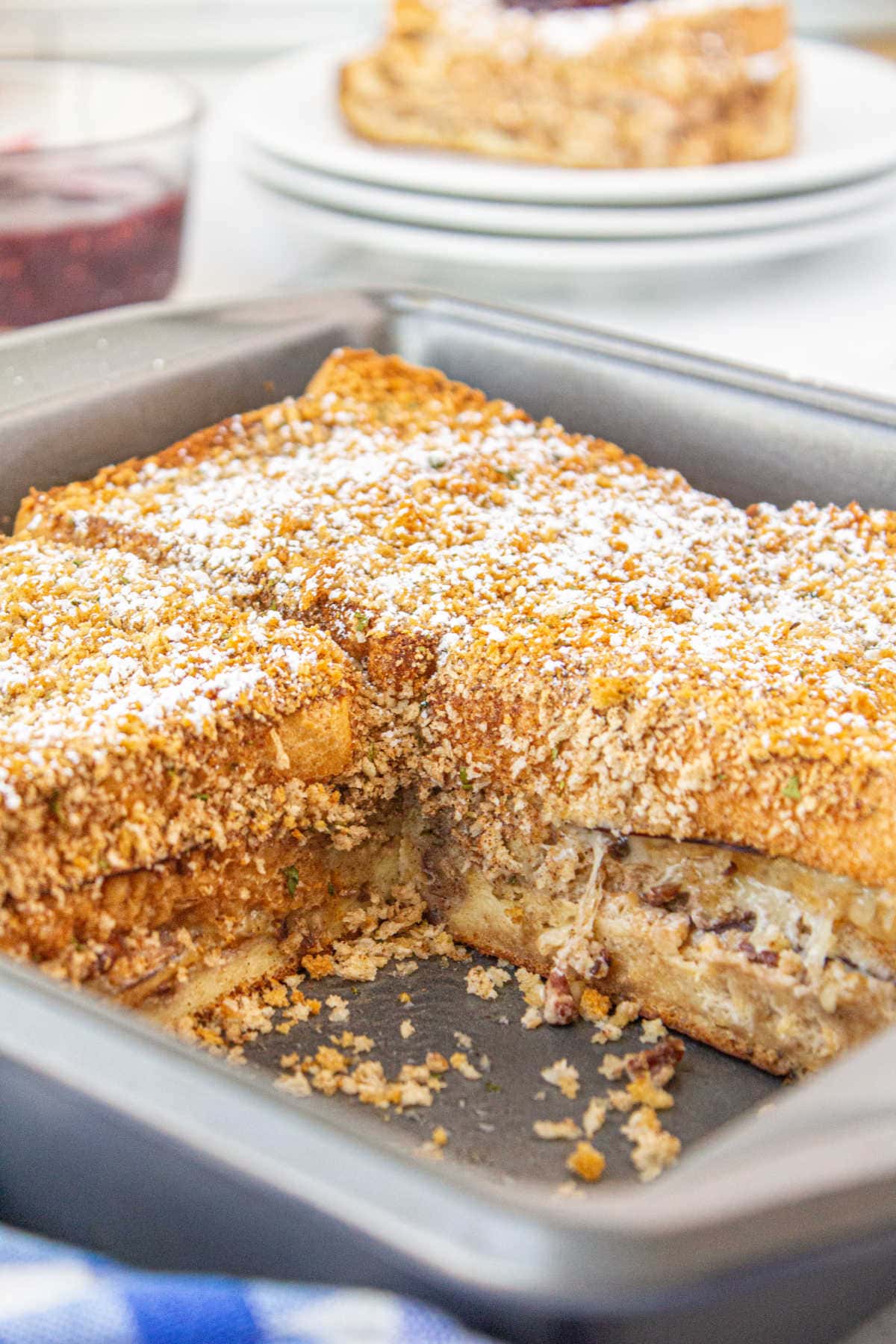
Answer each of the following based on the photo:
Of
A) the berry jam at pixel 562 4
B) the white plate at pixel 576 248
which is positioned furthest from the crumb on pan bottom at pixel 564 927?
the berry jam at pixel 562 4

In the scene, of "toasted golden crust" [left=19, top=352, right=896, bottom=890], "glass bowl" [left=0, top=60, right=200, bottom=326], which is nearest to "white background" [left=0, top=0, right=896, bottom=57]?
"glass bowl" [left=0, top=60, right=200, bottom=326]

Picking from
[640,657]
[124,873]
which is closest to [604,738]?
[640,657]

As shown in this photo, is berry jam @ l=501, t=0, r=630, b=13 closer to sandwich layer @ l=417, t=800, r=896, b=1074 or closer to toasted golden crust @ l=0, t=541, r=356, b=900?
toasted golden crust @ l=0, t=541, r=356, b=900

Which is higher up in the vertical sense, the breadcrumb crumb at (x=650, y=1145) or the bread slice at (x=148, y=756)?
the bread slice at (x=148, y=756)

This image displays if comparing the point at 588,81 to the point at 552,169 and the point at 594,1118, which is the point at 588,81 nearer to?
the point at 552,169

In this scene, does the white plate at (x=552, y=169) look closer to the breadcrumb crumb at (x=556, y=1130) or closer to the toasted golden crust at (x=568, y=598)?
the toasted golden crust at (x=568, y=598)

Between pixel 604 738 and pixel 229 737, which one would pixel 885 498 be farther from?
pixel 229 737
